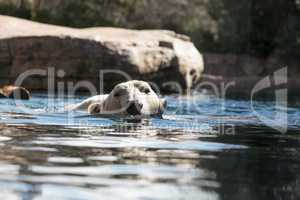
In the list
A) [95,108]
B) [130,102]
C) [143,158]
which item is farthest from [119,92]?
[143,158]

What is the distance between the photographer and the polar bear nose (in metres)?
9.02

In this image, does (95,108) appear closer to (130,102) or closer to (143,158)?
(130,102)

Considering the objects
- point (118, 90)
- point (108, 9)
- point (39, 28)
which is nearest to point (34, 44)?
point (39, 28)

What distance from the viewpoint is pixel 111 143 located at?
5.95 m

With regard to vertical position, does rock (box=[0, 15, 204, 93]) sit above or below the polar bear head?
above

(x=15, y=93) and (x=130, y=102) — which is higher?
(x=15, y=93)

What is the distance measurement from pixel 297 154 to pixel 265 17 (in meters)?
29.0

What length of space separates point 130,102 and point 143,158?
400 cm

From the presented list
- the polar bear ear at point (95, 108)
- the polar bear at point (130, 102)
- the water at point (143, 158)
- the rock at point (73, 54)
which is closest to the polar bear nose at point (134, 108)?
the polar bear at point (130, 102)

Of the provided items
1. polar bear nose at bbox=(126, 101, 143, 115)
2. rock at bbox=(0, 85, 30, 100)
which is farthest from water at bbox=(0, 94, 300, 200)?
rock at bbox=(0, 85, 30, 100)

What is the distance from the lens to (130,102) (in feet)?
29.8

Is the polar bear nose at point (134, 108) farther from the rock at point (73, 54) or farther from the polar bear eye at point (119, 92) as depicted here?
the rock at point (73, 54)

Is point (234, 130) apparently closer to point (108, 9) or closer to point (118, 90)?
point (118, 90)

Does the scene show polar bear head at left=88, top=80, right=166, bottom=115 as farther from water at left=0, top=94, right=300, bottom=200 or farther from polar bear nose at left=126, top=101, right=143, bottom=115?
water at left=0, top=94, right=300, bottom=200
